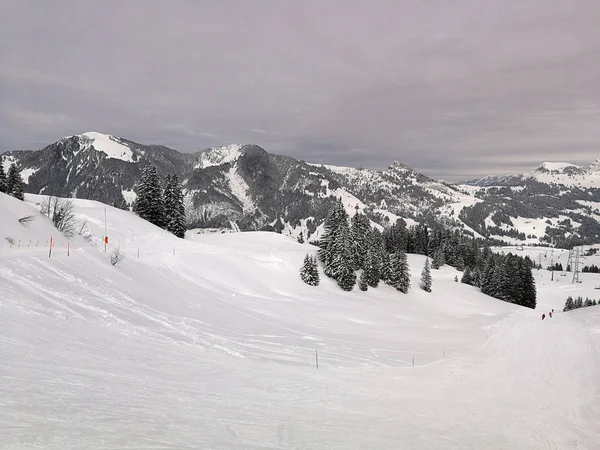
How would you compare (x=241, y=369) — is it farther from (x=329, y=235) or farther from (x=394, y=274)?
(x=394, y=274)

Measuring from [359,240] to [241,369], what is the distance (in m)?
46.6

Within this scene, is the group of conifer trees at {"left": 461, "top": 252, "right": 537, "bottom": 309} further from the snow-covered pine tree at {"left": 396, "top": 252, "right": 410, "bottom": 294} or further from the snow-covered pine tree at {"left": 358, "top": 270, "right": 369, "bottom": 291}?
the snow-covered pine tree at {"left": 358, "top": 270, "right": 369, "bottom": 291}

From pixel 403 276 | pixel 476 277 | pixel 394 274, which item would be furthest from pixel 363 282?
pixel 476 277

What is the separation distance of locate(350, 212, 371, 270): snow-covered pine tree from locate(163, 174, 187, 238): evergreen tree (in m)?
30.3

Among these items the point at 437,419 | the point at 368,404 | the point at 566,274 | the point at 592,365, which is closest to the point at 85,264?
the point at 368,404

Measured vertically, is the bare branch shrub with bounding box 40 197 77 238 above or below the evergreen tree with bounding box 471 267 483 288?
above

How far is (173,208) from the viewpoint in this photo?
199ft

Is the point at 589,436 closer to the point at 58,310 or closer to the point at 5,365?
the point at 5,365

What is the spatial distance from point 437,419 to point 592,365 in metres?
16.8

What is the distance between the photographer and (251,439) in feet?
25.0

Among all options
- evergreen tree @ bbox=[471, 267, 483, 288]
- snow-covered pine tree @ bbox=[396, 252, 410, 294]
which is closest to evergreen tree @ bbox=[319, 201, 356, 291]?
snow-covered pine tree @ bbox=[396, 252, 410, 294]

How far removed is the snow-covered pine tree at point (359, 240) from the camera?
188 ft

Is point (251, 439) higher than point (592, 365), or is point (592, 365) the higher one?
point (251, 439)

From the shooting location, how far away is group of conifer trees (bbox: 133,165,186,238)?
5774cm
